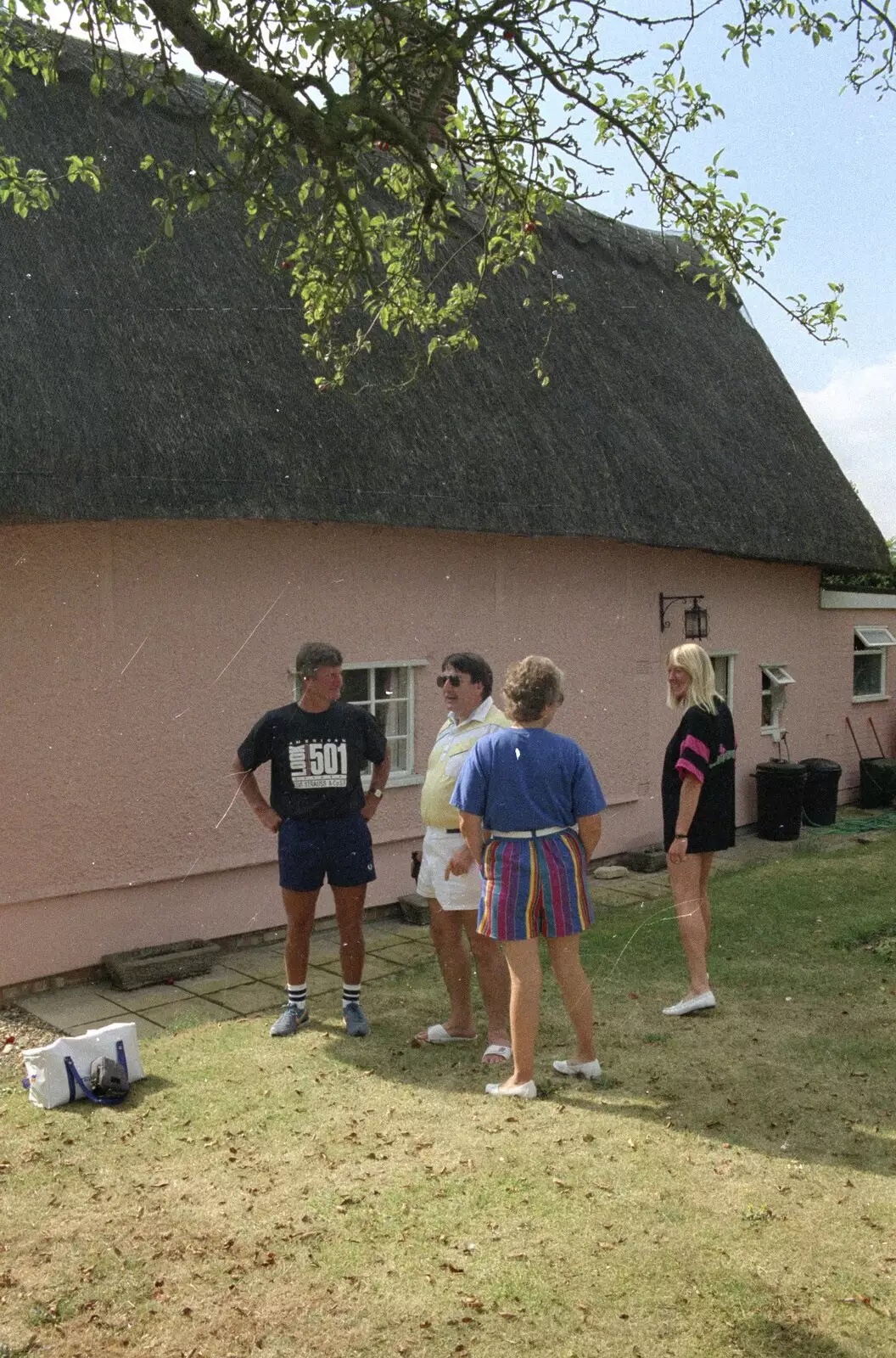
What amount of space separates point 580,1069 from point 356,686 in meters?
4.09

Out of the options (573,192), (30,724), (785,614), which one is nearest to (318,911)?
(30,724)

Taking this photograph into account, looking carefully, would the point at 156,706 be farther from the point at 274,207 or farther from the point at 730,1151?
the point at 730,1151

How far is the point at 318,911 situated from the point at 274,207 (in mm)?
4891

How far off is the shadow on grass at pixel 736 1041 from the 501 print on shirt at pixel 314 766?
1.33 m

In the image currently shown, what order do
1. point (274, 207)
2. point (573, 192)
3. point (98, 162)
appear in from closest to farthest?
point (274, 207)
point (573, 192)
point (98, 162)

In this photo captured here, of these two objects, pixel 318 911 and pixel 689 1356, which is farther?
pixel 318 911

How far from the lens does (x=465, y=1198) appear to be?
4.27 metres

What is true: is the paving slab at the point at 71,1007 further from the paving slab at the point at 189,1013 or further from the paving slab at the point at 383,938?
the paving slab at the point at 383,938

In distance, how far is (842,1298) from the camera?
359 centimetres

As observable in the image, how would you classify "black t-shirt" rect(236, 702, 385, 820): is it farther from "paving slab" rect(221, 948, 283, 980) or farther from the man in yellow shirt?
"paving slab" rect(221, 948, 283, 980)

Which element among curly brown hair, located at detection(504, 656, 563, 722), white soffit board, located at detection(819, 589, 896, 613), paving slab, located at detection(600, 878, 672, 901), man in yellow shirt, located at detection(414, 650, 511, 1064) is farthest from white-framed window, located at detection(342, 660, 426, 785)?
white soffit board, located at detection(819, 589, 896, 613)

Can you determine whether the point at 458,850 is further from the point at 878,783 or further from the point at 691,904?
the point at 878,783

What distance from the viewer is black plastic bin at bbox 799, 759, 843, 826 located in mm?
13289

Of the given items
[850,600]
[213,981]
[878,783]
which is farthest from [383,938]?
[850,600]
